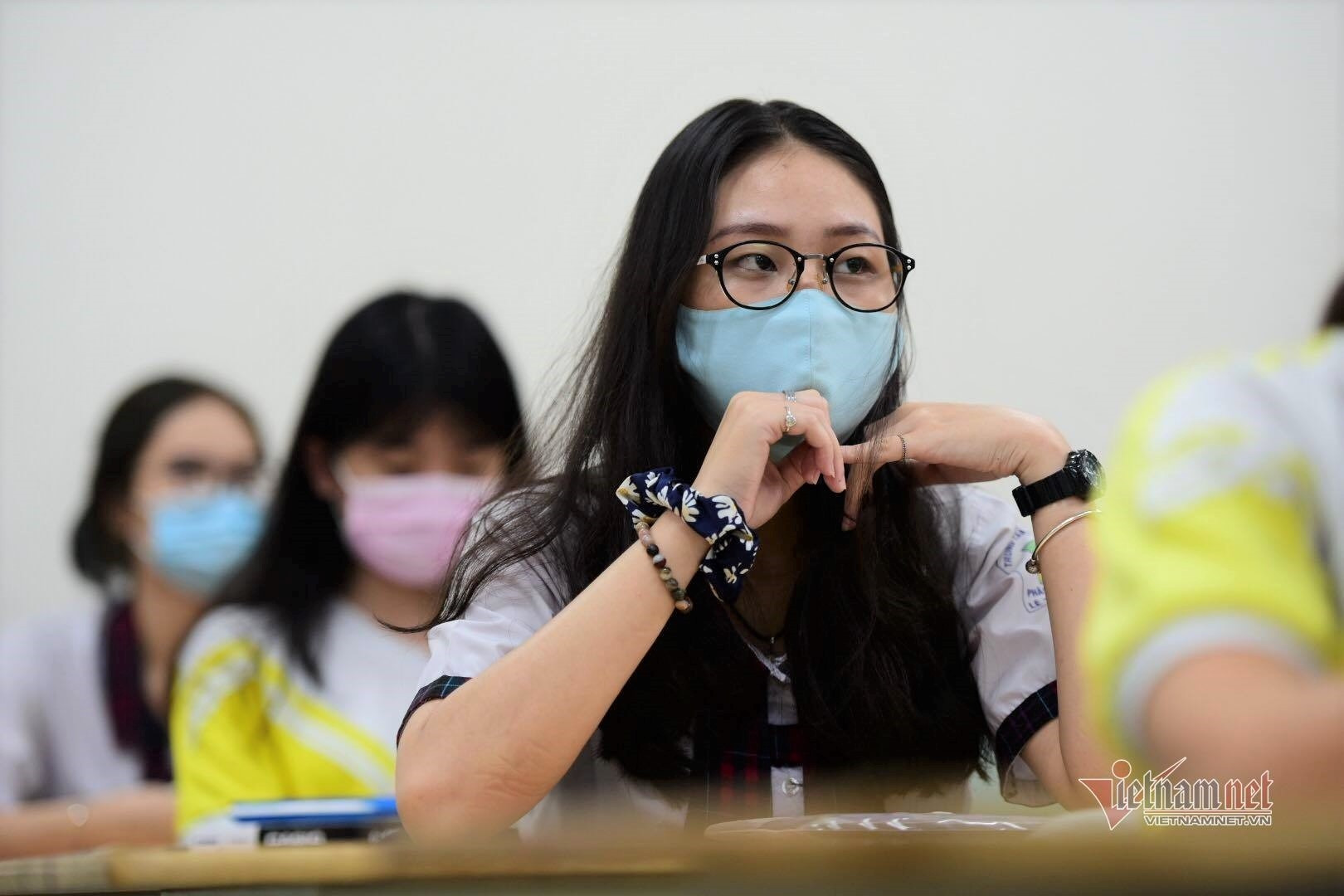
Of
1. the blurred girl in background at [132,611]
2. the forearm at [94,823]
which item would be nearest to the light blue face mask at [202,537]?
the blurred girl in background at [132,611]

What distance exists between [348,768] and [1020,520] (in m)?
1.03

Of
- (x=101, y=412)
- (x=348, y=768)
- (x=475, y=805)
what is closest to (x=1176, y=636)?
(x=475, y=805)

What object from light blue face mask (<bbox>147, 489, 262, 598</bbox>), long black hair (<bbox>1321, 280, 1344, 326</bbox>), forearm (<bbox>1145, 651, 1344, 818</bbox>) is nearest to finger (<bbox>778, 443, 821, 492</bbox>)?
long black hair (<bbox>1321, 280, 1344, 326</bbox>)

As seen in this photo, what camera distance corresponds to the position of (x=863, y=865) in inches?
19.9

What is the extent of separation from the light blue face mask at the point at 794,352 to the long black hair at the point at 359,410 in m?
0.85

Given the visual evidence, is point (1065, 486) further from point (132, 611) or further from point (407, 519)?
point (132, 611)

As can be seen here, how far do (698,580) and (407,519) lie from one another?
0.86 metres

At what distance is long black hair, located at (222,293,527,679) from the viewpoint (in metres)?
2.17

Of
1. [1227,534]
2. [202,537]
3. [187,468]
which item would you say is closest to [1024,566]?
[1227,534]

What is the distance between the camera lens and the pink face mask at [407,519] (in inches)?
82.7

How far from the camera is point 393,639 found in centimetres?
212

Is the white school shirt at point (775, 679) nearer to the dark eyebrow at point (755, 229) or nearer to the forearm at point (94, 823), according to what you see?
the dark eyebrow at point (755, 229)

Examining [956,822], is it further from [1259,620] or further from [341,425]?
[341,425]

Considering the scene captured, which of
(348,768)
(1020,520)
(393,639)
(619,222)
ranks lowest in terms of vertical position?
(348,768)
